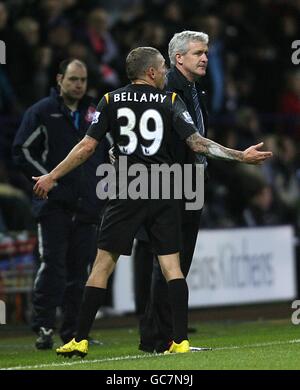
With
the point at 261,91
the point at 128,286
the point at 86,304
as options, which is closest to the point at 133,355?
the point at 86,304

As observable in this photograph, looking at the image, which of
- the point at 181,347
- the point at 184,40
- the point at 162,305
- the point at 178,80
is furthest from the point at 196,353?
the point at 184,40

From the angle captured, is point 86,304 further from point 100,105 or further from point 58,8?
point 58,8

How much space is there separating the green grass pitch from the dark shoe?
10 centimetres

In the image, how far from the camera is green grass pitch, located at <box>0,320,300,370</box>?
27.3ft

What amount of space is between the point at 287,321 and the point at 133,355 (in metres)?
4.04

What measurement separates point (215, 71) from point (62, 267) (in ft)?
24.5

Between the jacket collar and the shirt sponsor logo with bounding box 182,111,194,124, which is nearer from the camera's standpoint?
the shirt sponsor logo with bounding box 182,111,194,124

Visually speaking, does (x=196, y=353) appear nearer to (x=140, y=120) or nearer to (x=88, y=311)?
(x=88, y=311)

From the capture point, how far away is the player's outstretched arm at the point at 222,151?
8633mm

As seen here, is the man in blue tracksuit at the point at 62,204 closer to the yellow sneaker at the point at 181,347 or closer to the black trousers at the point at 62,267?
the black trousers at the point at 62,267

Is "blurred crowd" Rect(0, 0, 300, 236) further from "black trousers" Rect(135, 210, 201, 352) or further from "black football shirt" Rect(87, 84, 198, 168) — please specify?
"black football shirt" Rect(87, 84, 198, 168)

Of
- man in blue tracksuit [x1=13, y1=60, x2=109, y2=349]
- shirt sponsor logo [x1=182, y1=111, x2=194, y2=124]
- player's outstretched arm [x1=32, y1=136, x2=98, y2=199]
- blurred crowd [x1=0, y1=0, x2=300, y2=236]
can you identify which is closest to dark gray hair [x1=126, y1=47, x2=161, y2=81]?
shirt sponsor logo [x1=182, y1=111, x2=194, y2=124]

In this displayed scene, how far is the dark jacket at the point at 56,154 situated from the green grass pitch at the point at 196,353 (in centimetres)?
123

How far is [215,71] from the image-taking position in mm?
17688
